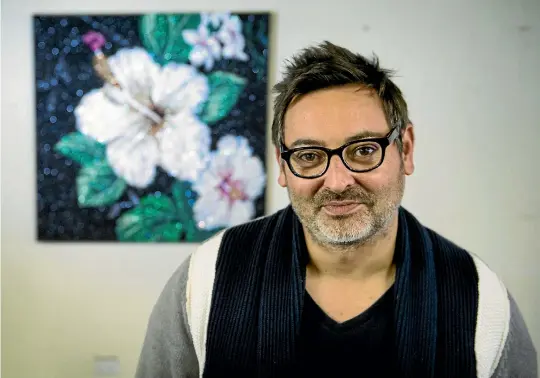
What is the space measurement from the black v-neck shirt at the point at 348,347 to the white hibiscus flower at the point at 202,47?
1.06 metres

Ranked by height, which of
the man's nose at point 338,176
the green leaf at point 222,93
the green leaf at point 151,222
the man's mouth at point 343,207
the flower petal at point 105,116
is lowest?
the green leaf at point 151,222

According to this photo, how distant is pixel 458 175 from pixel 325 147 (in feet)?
3.13

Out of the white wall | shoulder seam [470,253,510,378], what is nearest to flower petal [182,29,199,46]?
the white wall

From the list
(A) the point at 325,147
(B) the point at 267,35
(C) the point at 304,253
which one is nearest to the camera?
(A) the point at 325,147

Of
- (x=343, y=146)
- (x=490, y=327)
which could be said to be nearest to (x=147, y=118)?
(x=343, y=146)

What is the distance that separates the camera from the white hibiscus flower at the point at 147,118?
1.46 m

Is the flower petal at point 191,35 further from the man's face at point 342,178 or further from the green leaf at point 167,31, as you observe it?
the man's face at point 342,178

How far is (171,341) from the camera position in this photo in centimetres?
90

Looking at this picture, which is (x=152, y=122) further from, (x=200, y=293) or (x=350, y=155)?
(x=350, y=155)

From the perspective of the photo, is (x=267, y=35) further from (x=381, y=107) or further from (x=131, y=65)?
(x=381, y=107)

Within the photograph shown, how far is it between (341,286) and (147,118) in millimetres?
1029

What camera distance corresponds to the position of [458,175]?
4.89 feet

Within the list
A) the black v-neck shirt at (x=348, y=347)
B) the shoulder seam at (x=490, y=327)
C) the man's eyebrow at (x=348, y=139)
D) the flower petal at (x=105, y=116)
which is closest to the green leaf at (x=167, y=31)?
the flower petal at (x=105, y=116)

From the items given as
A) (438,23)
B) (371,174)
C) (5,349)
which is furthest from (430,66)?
(5,349)
